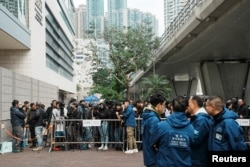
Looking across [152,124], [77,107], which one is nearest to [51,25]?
[77,107]

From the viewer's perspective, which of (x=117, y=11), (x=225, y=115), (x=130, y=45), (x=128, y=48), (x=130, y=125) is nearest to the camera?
(x=225, y=115)

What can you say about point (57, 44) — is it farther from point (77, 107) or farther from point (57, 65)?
point (77, 107)

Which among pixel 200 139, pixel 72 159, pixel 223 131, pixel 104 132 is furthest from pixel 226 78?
pixel 223 131

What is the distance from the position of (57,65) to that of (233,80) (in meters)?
18.0

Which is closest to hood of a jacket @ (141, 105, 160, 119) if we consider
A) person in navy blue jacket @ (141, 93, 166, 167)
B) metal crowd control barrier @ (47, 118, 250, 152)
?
person in navy blue jacket @ (141, 93, 166, 167)

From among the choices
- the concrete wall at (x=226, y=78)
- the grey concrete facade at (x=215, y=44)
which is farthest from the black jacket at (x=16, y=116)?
the concrete wall at (x=226, y=78)

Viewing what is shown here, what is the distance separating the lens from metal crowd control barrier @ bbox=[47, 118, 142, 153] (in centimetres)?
1352

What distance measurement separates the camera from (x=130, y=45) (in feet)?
110

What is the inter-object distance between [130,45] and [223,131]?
29.1 m

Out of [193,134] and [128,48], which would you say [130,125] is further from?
[128,48]

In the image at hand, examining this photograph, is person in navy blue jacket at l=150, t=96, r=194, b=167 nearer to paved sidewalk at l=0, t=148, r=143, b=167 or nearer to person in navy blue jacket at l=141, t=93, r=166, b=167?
person in navy blue jacket at l=141, t=93, r=166, b=167

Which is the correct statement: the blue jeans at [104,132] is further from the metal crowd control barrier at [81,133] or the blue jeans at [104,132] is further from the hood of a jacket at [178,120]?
the hood of a jacket at [178,120]

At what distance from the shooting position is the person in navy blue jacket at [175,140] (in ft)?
15.0

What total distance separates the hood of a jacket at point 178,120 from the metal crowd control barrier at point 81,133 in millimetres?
8789
